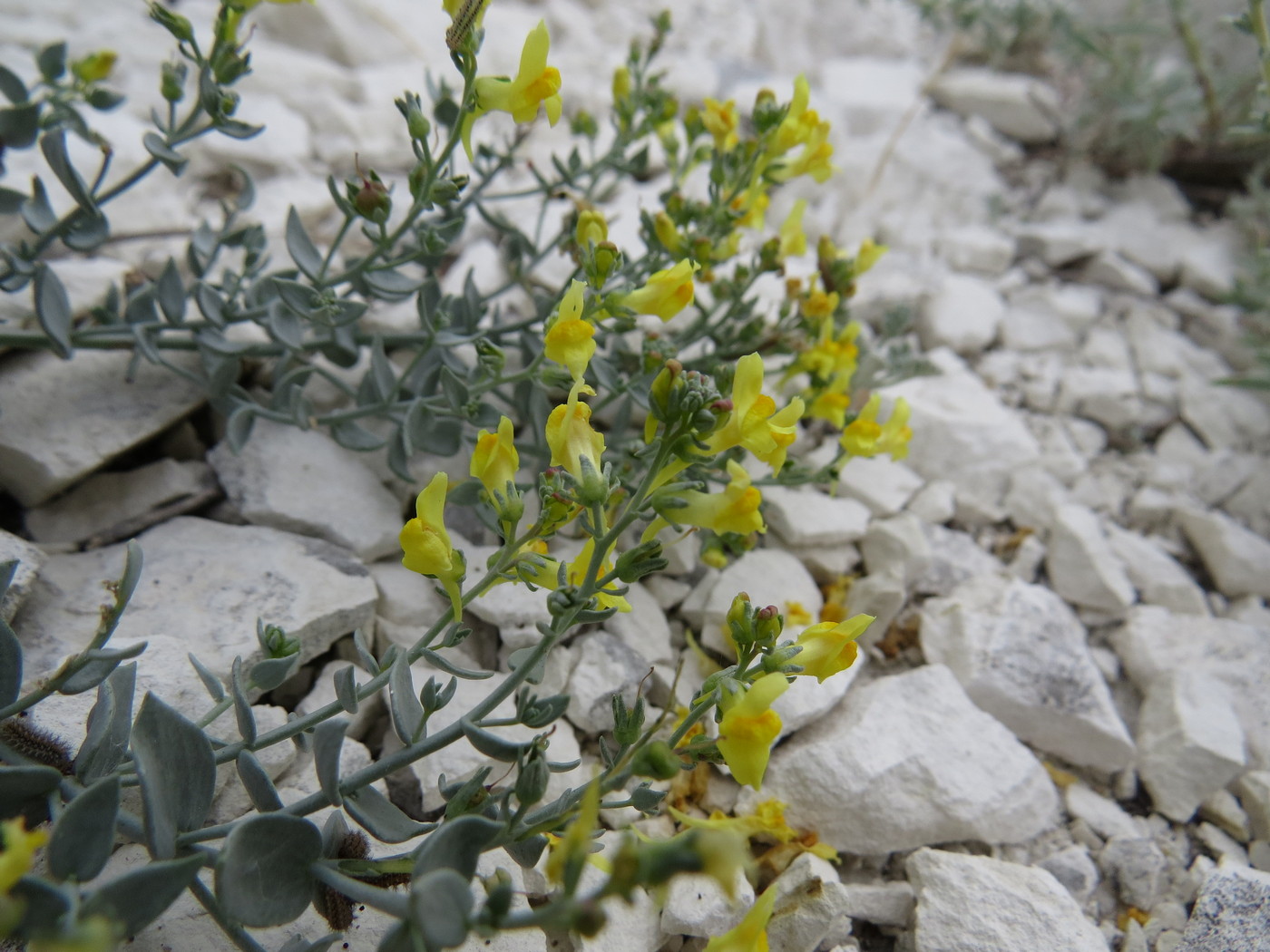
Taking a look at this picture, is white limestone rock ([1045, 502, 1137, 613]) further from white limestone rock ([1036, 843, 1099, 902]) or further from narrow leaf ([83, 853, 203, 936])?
narrow leaf ([83, 853, 203, 936])

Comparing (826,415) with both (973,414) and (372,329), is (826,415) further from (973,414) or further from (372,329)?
(372,329)

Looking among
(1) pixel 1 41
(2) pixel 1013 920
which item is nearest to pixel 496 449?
(2) pixel 1013 920

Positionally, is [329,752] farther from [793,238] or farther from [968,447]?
[968,447]

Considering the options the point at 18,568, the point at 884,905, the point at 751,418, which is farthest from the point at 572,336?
the point at 884,905

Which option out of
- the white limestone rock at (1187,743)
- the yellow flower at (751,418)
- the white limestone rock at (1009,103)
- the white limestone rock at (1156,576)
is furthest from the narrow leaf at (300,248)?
the white limestone rock at (1009,103)

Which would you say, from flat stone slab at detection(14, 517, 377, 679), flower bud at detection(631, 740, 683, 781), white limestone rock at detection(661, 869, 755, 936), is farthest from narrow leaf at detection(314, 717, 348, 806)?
white limestone rock at detection(661, 869, 755, 936)

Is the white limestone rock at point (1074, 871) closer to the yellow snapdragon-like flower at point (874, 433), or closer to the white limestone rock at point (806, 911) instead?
the white limestone rock at point (806, 911)
